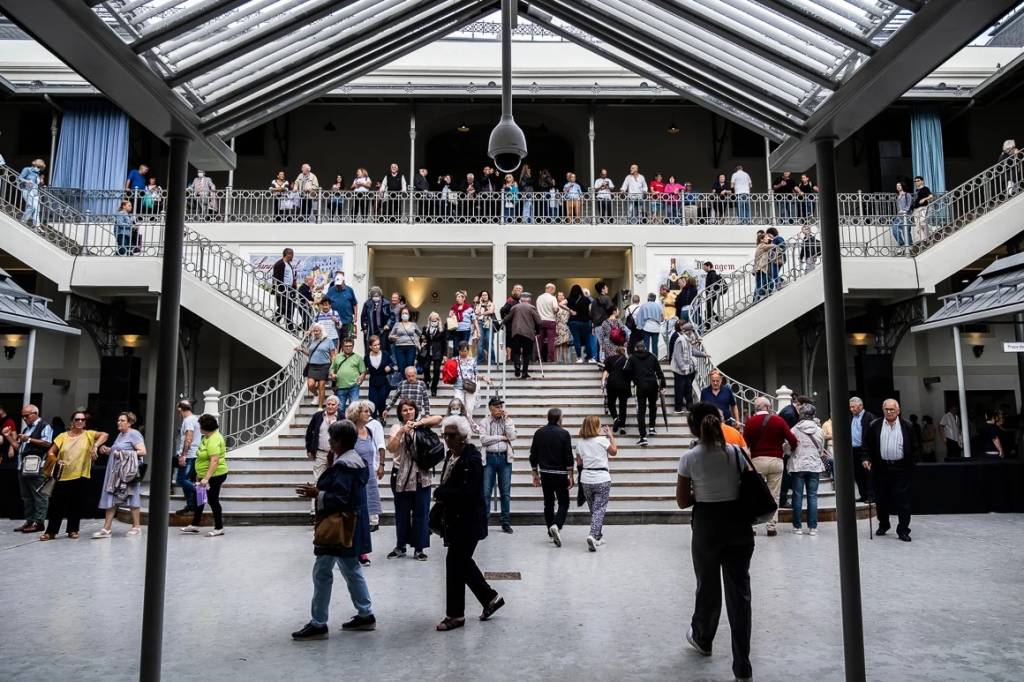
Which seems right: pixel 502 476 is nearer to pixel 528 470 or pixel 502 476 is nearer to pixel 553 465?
pixel 553 465

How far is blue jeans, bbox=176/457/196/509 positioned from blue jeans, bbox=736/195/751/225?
15.7m

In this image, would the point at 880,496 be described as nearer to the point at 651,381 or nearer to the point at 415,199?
the point at 651,381

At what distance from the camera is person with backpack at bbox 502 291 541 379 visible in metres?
15.7

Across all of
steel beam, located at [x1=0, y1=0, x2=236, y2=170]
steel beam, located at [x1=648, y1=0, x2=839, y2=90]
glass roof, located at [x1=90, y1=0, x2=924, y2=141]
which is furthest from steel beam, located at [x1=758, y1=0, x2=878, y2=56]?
steel beam, located at [x1=0, y1=0, x2=236, y2=170]

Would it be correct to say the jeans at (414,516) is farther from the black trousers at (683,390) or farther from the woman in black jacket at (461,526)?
the black trousers at (683,390)

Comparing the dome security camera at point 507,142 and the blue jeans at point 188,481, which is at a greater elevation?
the dome security camera at point 507,142

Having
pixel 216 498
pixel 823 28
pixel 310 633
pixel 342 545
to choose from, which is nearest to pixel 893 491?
pixel 342 545

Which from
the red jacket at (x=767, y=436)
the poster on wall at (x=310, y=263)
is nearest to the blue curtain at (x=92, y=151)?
the poster on wall at (x=310, y=263)

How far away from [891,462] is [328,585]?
305 inches

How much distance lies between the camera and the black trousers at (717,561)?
16.6ft

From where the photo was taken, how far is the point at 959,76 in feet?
74.1

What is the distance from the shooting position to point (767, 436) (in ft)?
32.7

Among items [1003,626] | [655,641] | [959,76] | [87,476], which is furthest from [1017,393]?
[87,476]

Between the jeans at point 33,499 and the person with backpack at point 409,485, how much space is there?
5.93 meters
